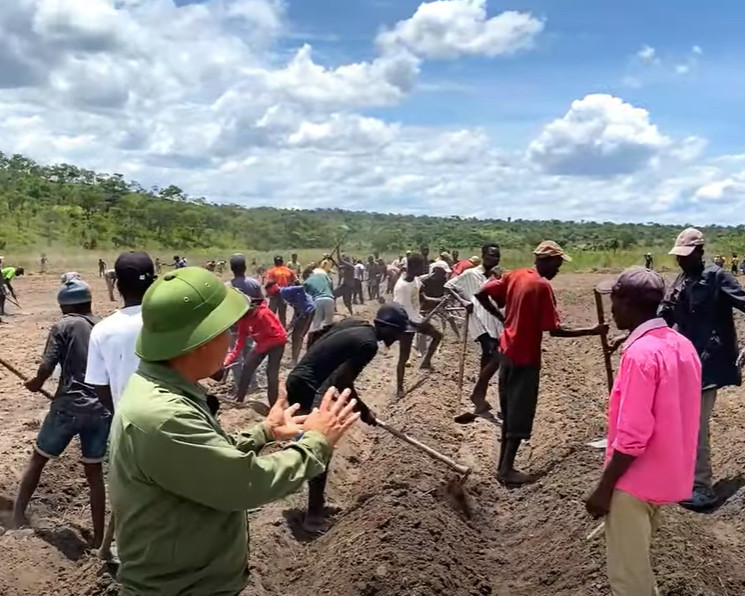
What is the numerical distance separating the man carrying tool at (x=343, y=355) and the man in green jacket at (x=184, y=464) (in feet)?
11.8

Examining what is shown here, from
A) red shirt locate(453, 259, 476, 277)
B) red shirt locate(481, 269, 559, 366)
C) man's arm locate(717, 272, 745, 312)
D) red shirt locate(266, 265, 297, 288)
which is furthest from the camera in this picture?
red shirt locate(266, 265, 297, 288)

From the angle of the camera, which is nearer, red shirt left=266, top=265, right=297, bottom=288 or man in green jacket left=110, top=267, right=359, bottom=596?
man in green jacket left=110, top=267, right=359, bottom=596

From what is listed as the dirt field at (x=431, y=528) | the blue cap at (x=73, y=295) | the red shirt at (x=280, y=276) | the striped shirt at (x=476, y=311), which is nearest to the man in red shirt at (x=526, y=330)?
the dirt field at (x=431, y=528)

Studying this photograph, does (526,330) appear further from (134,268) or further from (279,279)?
(279,279)

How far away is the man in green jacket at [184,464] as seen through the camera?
2363mm

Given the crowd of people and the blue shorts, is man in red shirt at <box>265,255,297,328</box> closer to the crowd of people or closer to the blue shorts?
the crowd of people

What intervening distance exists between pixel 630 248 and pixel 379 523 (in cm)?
5713

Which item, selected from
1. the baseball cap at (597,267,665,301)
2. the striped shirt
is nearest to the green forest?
the striped shirt

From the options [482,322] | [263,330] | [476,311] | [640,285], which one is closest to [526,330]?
[482,322]

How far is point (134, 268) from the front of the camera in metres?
4.74

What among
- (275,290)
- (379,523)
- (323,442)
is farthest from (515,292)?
(275,290)

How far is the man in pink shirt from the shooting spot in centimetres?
371

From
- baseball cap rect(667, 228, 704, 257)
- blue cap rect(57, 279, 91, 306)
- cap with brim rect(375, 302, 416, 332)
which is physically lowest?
cap with brim rect(375, 302, 416, 332)

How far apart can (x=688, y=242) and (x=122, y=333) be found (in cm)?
417
